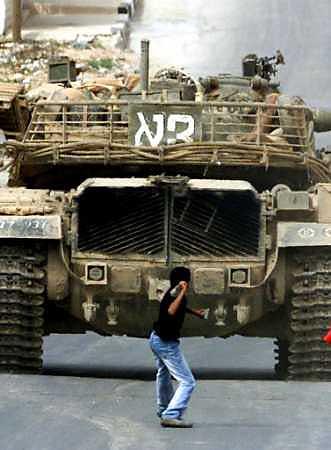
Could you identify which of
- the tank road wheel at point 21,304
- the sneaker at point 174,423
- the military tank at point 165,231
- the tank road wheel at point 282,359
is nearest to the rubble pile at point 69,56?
the military tank at point 165,231

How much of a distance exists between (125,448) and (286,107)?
5330mm

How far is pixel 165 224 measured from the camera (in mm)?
16109

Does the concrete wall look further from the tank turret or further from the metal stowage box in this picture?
the tank turret

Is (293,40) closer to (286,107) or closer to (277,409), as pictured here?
(286,107)

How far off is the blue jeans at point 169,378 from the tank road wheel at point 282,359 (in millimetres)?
3430

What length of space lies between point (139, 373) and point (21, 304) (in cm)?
226

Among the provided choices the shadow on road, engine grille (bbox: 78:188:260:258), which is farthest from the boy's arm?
the shadow on road

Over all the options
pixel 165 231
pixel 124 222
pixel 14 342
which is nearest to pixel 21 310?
pixel 14 342

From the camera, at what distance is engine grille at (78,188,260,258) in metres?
16.1

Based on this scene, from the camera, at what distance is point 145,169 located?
1727 centimetres

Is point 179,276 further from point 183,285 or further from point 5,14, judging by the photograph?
point 5,14

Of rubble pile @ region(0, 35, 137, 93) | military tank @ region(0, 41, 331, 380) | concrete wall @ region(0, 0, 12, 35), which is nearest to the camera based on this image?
military tank @ region(0, 41, 331, 380)

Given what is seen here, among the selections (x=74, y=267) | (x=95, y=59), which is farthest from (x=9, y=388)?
(x=95, y=59)

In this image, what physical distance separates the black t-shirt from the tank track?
2.72 m
